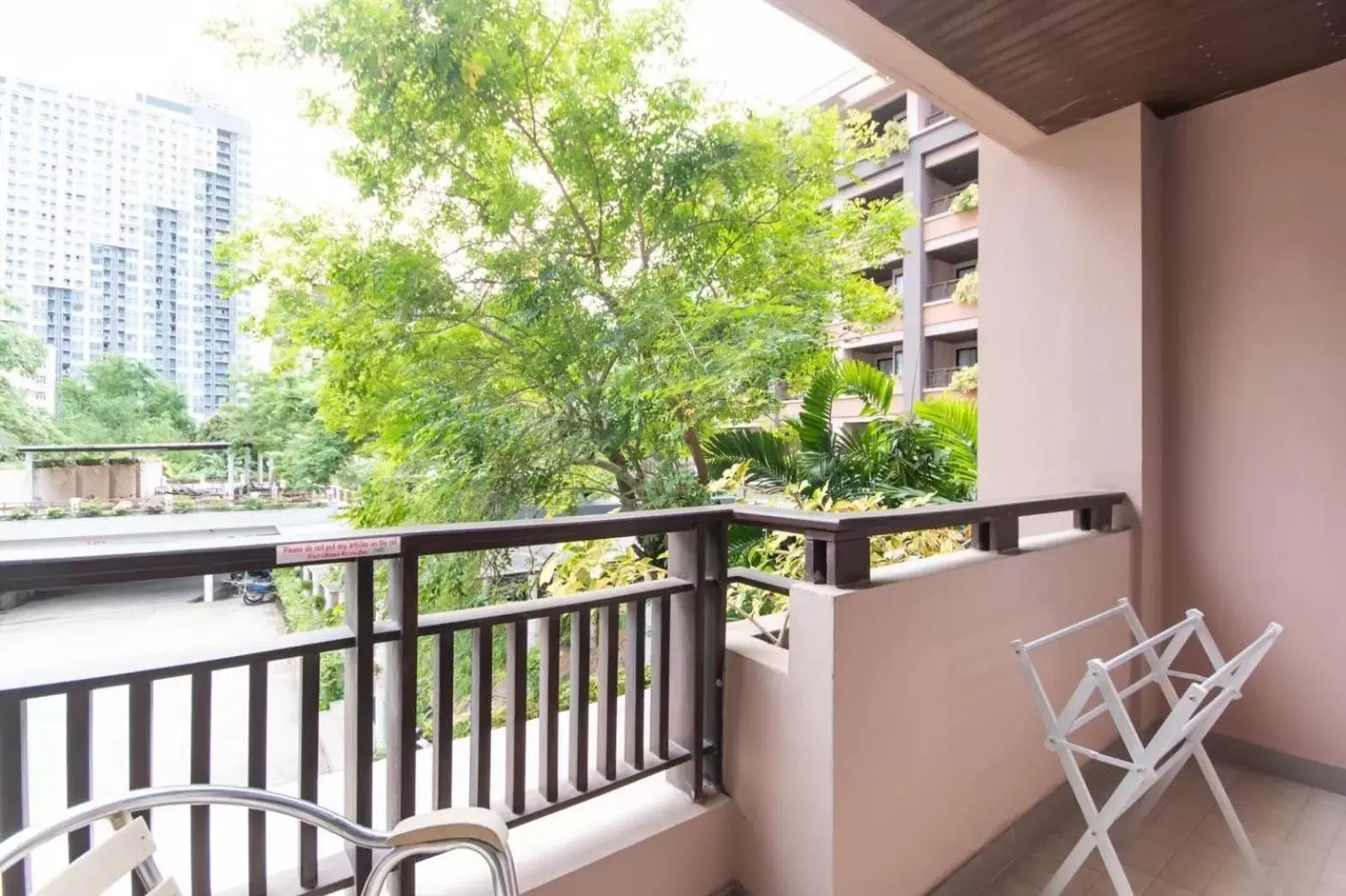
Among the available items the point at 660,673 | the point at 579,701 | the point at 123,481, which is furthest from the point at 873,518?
the point at 123,481

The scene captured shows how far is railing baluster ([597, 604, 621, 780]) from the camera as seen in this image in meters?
1.31

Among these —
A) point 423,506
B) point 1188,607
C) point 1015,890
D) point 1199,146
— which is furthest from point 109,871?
point 423,506

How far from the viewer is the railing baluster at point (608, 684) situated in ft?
4.31

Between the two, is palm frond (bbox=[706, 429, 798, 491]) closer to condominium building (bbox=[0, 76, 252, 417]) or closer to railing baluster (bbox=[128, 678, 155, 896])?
railing baluster (bbox=[128, 678, 155, 896])

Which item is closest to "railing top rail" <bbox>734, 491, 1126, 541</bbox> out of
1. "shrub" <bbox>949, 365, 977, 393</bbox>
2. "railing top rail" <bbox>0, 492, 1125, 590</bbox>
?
"railing top rail" <bbox>0, 492, 1125, 590</bbox>

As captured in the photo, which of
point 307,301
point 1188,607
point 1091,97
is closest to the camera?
point 1091,97

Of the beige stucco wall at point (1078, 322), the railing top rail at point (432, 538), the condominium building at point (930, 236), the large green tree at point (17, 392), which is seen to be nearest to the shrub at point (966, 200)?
the condominium building at point (930, 236)

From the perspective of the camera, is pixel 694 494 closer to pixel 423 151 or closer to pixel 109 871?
pixel 423 151

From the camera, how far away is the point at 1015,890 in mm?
1547

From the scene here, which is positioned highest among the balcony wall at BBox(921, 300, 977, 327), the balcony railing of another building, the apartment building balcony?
the apartment building balcony

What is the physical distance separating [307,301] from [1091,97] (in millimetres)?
6099

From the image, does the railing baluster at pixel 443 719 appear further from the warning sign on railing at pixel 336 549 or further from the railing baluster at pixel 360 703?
the warning sign on railing at pixel 336 549

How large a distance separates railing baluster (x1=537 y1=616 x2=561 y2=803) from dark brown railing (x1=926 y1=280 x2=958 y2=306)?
41.6ft

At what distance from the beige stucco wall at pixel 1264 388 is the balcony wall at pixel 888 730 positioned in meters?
1.03
